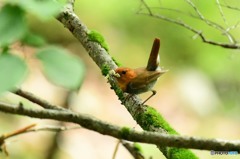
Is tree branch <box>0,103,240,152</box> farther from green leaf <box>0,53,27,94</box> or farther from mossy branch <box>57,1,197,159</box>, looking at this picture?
mossy branch <box>57,1,197,159</box>

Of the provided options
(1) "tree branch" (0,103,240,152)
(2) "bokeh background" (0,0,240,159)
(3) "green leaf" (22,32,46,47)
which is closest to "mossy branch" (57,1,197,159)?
(1) "tree branch" (0,103,240,152)

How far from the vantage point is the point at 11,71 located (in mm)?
532

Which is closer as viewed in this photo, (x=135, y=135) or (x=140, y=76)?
(x=135, y=135)

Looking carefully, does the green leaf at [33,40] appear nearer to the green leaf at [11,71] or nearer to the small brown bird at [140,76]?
the green leaf at [11,71]

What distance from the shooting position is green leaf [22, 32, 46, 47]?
1.93ft

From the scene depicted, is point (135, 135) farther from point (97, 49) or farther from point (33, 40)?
point (97, 49)

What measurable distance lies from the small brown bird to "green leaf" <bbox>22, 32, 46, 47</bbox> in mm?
1440

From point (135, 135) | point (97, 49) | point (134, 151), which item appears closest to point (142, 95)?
point (97, 49)

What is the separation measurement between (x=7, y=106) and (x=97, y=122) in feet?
0.59

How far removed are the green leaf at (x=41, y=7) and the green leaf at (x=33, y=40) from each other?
5 centimetres

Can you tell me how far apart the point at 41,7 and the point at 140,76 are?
6.08ft

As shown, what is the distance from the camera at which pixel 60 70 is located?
539 mm

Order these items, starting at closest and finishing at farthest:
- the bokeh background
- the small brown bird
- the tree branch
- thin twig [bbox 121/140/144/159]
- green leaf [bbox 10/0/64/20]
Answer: green leaf [bbox 10/0/64/20], the tree branch, thin twig [bbox 121/140/144/159], the small brown bird, the bokeh background

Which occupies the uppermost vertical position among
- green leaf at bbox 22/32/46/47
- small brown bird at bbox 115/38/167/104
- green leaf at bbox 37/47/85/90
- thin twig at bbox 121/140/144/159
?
small brown bird at bbox 115/38/167/104
